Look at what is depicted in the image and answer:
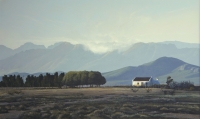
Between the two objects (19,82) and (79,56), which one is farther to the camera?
(79,56)

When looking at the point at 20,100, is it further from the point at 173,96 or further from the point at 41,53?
the point at 173,96

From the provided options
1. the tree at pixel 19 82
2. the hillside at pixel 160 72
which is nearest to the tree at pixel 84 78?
the hillside at pixel 160 72

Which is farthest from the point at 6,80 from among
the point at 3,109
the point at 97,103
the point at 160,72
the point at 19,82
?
the point at 160,72

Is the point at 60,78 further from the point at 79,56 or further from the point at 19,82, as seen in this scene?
the point at 19,82

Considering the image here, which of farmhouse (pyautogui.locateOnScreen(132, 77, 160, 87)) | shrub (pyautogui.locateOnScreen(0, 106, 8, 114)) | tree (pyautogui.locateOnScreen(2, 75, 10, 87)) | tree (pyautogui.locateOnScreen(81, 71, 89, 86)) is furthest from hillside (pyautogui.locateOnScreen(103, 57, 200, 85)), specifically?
shrub (pyautogui.locateOnScreen(0, 106, 8, 114))

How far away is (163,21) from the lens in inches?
257

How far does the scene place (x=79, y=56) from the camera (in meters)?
6.15

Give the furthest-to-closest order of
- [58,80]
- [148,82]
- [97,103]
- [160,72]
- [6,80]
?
[148,82], [160,72], [58,80], [97,103], [6,80]

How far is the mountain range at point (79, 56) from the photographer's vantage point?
235 inches

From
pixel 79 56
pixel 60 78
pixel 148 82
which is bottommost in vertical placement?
pixel 148 82

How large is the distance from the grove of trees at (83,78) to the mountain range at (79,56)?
103 millimetres

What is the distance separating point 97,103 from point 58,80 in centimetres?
92

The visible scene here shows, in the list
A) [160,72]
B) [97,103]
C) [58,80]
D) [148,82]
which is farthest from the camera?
[148,82]

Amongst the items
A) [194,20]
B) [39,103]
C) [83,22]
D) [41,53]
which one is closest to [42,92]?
[39,103]
